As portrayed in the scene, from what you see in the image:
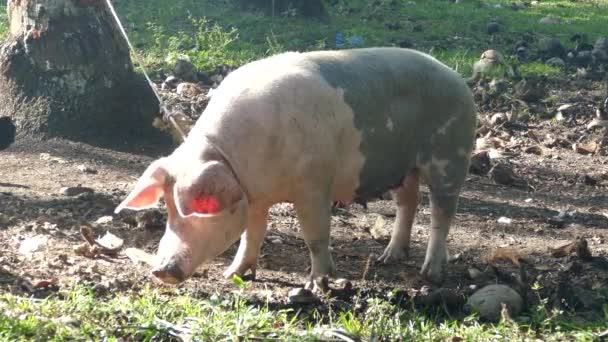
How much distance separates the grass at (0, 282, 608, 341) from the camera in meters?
4.52

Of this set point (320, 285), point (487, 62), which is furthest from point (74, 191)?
point (487, 62)

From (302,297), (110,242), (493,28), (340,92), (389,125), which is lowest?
(493,28)

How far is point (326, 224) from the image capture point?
5.68 metres

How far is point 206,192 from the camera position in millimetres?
5031

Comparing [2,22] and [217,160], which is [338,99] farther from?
[2,22]

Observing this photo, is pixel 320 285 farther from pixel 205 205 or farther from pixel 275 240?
pixel 275 240

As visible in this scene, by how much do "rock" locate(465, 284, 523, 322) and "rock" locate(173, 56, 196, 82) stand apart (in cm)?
597

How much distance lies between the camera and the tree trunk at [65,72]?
8500 mm

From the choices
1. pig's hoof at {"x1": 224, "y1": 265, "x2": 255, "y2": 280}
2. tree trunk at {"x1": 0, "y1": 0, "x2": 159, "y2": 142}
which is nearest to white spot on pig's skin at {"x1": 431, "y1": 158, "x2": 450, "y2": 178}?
pig's hoof at {"x1": 224, "y1": 265, "x2": 255, "y2": 280}

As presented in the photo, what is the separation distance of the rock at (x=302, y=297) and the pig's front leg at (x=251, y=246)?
742mm

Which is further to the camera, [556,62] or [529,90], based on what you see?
[556,62]

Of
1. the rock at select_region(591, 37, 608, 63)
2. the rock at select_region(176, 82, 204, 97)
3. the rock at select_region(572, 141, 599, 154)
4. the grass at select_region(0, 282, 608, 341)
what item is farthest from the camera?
the rock at select_region(591, 37, 608, 63)

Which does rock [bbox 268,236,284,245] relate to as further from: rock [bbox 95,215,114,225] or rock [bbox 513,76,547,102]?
rock [bbox 513,76,547,102]

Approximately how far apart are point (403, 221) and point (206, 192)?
70.9 inches
